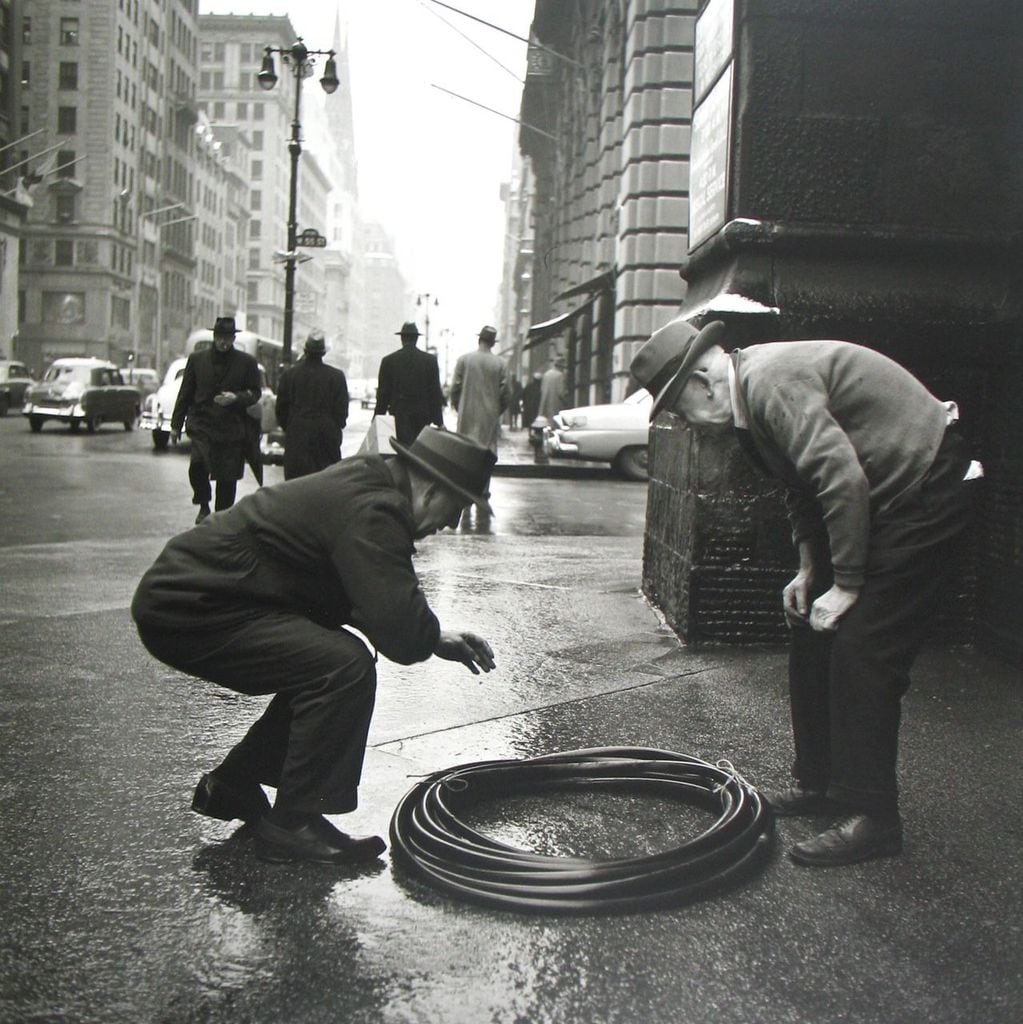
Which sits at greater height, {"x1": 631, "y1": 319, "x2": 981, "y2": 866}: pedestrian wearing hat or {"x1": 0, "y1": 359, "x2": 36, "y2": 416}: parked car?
{"x1": 631, "y1": 319, "x2": 981, "y2": 866}: pedestrian wearing hat

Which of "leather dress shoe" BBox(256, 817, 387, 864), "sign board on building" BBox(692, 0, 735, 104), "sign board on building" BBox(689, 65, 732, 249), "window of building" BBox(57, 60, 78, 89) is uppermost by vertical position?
"window of building" BBox(57, 60, 78, 89)

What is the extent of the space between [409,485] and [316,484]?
0.82 ft

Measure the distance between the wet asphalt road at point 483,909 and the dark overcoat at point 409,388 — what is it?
6075mm

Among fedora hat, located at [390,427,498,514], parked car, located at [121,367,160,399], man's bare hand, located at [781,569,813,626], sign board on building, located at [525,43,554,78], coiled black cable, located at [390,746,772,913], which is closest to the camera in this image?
coiled black cable, located at [390,746,772,913]

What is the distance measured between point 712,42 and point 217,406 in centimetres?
526

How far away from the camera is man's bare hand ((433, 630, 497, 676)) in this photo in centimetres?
340

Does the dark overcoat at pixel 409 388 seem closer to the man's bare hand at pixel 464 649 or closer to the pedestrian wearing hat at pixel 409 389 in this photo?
the pedestrian wearing hat at pixel 409 389

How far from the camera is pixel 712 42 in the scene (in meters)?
7.07

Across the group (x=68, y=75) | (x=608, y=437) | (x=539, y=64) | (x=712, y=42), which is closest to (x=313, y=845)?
(x=712, y=42)

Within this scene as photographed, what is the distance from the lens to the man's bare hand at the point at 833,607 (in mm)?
3559

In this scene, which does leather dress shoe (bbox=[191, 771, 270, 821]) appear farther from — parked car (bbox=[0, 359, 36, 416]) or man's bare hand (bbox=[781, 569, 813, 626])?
parked car (bbox=[0, 359, 36, 416])

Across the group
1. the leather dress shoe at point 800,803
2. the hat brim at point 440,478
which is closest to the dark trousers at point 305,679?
the hat brim at point 440,478

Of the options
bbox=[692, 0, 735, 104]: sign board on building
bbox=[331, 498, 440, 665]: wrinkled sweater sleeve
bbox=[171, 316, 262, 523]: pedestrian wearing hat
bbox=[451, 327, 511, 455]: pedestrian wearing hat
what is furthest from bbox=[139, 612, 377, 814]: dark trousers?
bbox=[451, 327, 511, 455]: pedestrian wearing hat

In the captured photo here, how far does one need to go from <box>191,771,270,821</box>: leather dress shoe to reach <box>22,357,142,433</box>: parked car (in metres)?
30.4
